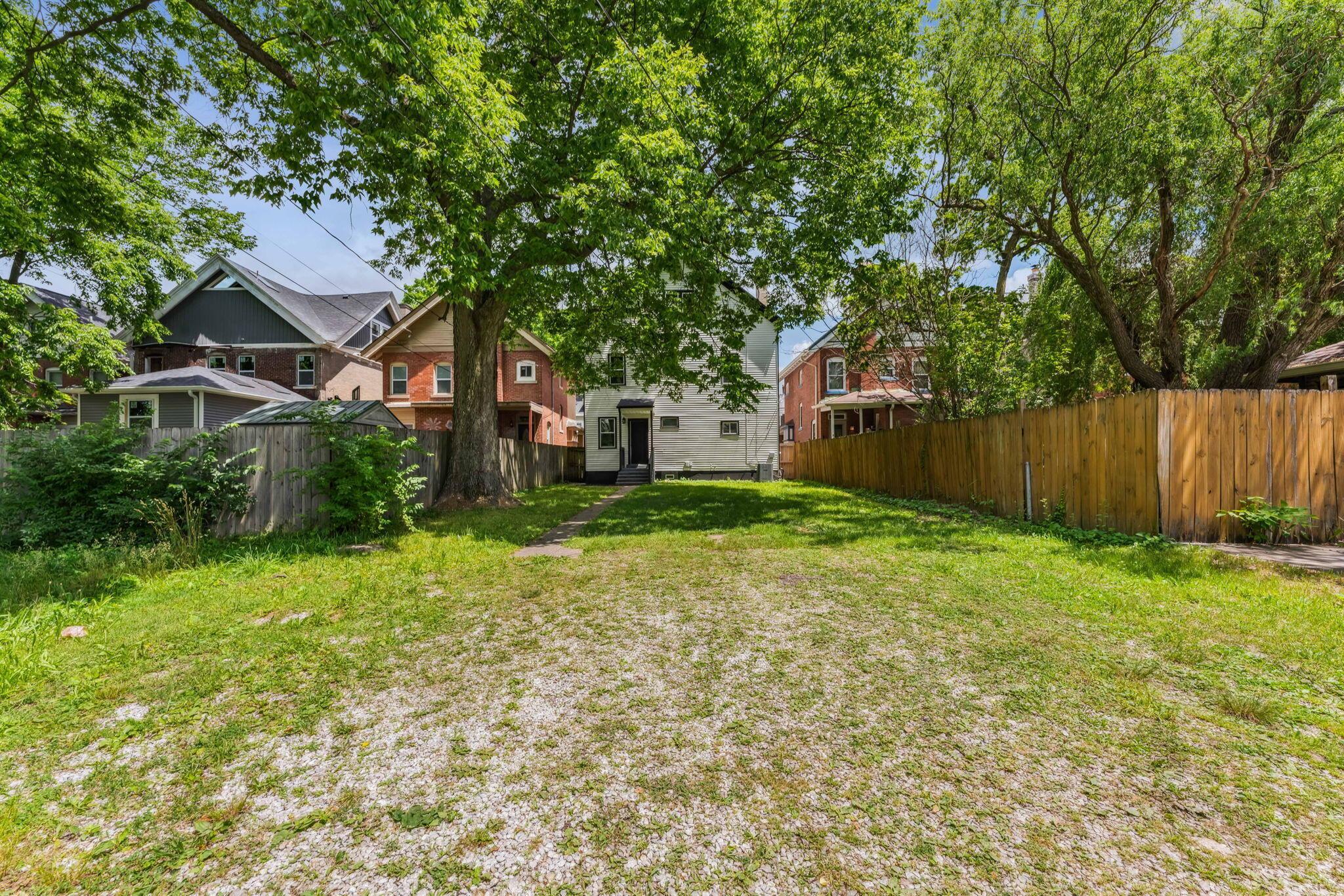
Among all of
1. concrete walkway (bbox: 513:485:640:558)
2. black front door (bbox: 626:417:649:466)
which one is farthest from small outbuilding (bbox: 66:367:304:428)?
concrete walkway (bbox: 513:485:640:558)

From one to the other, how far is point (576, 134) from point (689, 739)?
10253 mm

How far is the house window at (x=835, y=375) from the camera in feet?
82.5

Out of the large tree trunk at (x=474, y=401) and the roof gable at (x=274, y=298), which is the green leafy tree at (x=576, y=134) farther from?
the roof gable at (x=274, y=298)

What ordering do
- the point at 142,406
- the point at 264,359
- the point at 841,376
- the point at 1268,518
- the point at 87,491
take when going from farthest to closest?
the point at 841,376, the point at 264,359, the point at 142,406, the point at 87,491, the point at 1268,518

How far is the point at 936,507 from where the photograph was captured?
416 inches

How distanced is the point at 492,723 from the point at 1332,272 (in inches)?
493

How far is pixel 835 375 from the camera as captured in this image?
82.7 feet

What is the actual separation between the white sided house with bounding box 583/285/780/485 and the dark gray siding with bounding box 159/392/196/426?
14.0 m

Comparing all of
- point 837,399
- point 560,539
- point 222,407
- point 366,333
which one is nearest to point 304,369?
point 222,407

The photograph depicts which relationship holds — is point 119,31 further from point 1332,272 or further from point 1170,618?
point 1332,272

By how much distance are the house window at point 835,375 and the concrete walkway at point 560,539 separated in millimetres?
16206

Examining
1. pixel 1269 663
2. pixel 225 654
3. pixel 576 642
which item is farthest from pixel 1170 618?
pixel 225 654

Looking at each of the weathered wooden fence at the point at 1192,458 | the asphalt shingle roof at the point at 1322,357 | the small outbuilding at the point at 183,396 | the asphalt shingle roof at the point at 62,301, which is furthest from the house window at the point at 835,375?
the asphalt shingle roof at the point at 62,301

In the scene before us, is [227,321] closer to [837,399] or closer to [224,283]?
[224,283]
